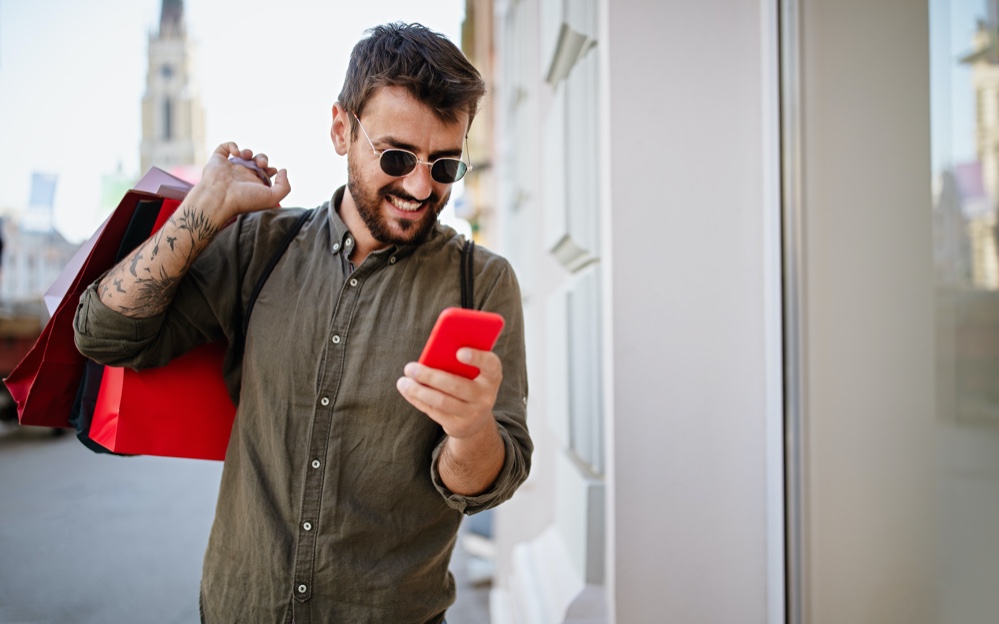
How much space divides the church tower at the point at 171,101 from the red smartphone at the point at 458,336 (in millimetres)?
64815

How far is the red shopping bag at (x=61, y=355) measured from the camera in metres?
1.44

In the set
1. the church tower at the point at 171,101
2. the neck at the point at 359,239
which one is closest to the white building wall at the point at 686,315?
the neck at the point at 359,239

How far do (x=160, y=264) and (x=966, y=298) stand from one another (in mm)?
1451

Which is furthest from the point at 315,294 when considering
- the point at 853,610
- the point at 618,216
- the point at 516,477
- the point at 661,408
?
the point at 853,610

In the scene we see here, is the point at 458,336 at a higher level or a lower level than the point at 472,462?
higher

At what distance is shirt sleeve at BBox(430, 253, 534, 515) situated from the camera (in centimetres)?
130

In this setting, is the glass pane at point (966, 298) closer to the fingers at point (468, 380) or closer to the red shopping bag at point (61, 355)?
the fingers at point (468, 380)

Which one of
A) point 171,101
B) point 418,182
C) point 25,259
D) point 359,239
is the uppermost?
point 171,101

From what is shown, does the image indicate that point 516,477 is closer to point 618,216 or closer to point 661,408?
point 661,408

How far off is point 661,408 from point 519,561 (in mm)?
1839

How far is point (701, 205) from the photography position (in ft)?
5.91

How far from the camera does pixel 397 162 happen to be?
144 cm

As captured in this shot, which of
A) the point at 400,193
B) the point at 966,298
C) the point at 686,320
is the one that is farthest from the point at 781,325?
the point at 400,193

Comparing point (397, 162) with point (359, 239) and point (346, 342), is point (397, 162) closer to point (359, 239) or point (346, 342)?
point (359, 239)
